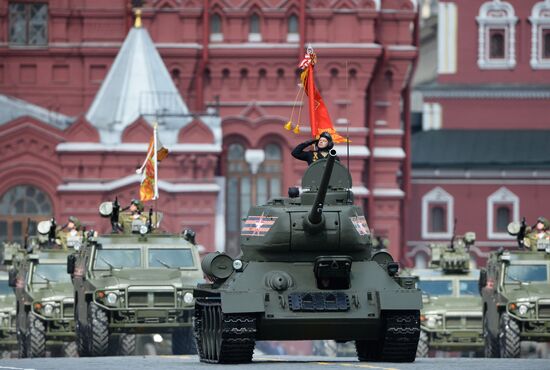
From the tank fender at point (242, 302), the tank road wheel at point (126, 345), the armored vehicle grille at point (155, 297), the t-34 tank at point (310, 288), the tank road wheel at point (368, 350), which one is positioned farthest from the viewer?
the tank road wheel at point (126, 345)

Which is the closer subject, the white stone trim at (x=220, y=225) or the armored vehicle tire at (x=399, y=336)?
the armored vehicle tire at (x=399, y=336)

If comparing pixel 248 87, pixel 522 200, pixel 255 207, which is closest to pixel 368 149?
pixel 248 87

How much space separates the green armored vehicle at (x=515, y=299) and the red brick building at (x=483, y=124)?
4864 cm

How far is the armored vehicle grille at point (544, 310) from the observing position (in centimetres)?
3525

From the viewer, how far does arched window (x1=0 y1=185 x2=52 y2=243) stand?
68.0 metres

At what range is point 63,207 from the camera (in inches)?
2650

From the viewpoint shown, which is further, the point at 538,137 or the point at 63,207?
the point at 538,137

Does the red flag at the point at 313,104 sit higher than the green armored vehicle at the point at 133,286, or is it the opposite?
the red flag at the point at 313,104

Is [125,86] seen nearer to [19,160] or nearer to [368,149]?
[19,160]

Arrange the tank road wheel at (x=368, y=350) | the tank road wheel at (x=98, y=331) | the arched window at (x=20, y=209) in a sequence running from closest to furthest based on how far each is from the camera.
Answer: the tank road wheel at (x=368, y=350)
the tank road wheel at (x=98, y=331)
the arched window at (x=20, y=209)

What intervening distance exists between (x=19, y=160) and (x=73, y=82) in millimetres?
5977

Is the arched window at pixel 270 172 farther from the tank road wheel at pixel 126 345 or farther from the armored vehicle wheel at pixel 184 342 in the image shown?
the armored vehicle wheel at pixel 184 342

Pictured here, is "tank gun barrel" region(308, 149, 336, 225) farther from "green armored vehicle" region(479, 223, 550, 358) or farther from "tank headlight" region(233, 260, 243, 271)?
"green armored vehicle" region(479, 223, 550, 358)

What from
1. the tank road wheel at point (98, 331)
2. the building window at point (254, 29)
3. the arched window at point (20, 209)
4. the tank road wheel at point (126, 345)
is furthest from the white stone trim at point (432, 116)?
the tank road wheel at point (98, 331)
